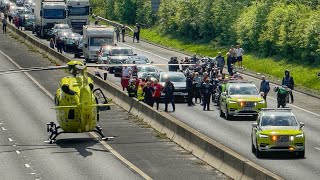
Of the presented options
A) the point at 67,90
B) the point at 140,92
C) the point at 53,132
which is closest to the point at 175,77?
the point at 140,92

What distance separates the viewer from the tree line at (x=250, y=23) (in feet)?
233

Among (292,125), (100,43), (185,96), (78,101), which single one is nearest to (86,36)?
(100,43)

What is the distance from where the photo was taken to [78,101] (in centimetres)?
4219

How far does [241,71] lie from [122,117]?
21.6 metres

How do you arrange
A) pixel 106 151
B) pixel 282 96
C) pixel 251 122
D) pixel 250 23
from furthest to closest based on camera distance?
pixel 250 23 → pixel 282 96 → pixel 251 122 → pixel 106 151

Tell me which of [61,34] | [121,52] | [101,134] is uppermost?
[101,134]

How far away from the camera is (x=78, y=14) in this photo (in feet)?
334

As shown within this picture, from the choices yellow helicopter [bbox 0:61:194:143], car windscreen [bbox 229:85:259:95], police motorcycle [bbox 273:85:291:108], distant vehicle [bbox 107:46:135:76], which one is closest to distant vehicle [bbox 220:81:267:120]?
car windscreen [bbox 229:85:259:95]

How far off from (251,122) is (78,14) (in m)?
55.1

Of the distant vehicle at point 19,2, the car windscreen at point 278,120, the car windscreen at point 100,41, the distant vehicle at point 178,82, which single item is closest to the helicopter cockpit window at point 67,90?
the car windscreen at point 278,120

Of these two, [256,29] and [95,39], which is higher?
[256,29]

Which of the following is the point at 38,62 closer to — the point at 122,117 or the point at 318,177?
the point at 122,117

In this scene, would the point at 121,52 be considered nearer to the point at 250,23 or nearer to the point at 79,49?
the point at 250,23

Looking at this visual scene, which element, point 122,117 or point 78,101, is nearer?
point 78,101
